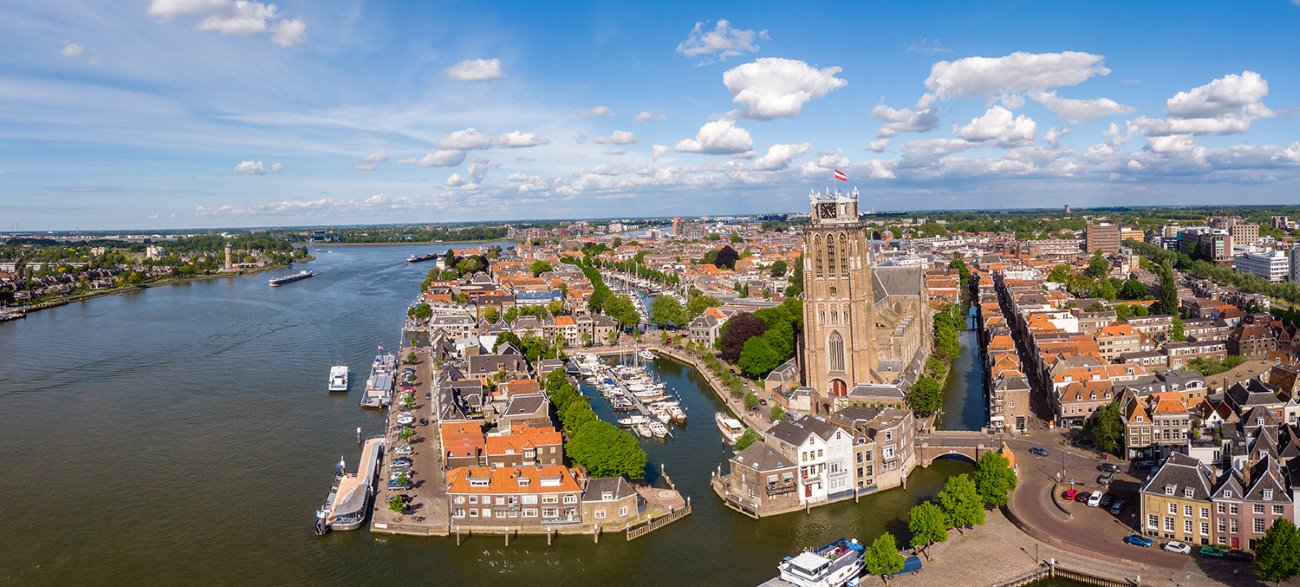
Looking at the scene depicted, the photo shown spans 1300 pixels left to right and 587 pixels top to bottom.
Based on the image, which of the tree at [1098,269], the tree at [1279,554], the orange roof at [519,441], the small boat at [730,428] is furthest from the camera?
the tree at [1098,269]

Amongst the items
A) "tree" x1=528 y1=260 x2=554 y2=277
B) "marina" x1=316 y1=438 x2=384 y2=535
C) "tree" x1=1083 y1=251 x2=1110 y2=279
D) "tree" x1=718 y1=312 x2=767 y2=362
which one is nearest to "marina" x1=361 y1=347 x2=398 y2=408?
"marina" x1=316 y1=438 x2=384 y2=535

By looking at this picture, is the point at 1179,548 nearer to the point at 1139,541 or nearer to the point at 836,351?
the point at 1139,541

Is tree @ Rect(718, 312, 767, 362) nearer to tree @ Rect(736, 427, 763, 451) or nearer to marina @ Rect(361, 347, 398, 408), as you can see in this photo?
tree @ Rect(736, 427, 763, 451)

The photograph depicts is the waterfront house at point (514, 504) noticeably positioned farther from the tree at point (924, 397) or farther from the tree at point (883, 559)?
the tree at point (924, 397)

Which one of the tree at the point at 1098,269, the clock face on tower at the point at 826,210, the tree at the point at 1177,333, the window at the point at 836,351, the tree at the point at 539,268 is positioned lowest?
the tree at the point at 1177,333

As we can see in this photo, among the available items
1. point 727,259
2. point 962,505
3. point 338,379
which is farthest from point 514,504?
point 727,259

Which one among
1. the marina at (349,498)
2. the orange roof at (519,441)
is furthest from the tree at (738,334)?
the marina at (349,498)
